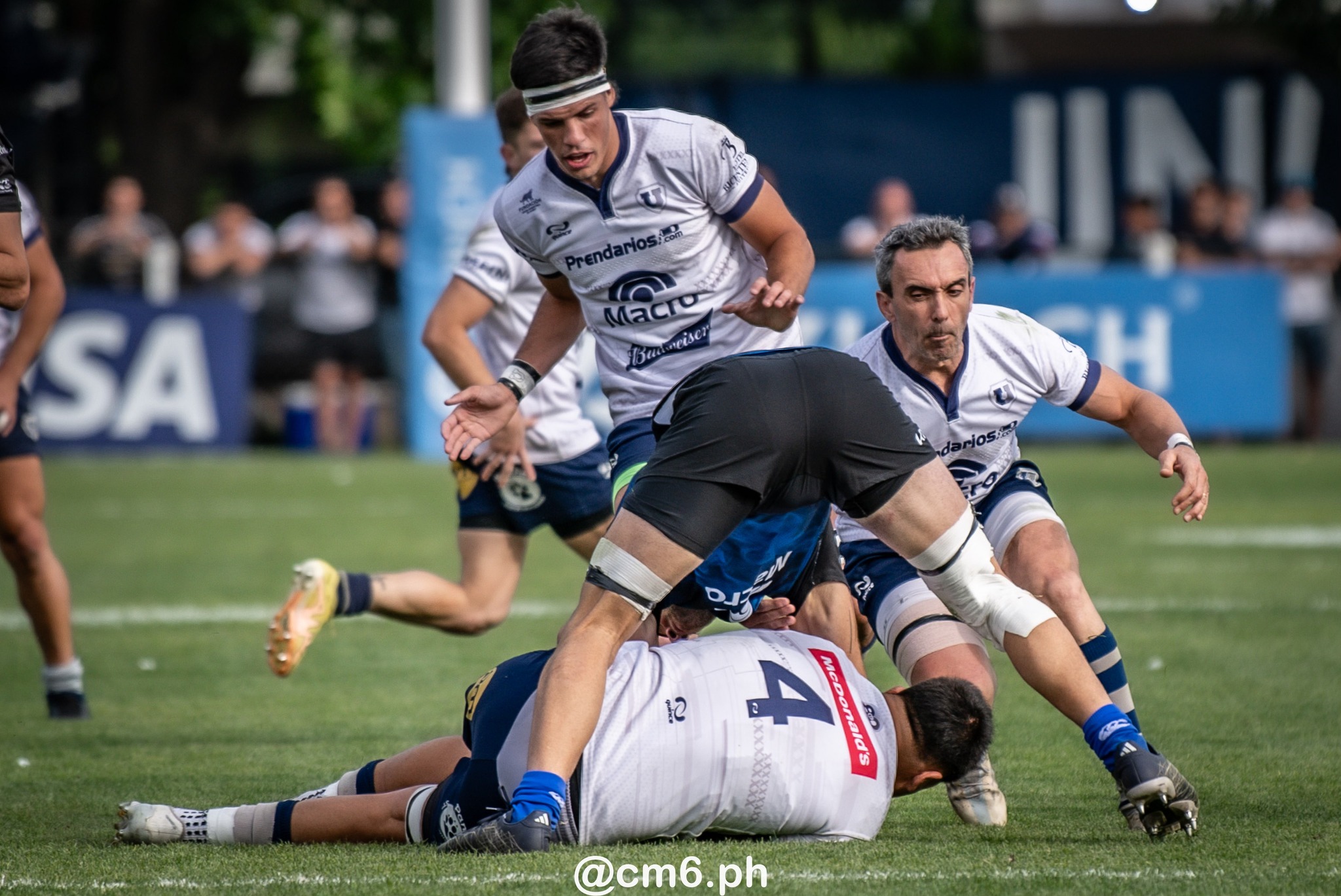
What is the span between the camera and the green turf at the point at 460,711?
426cm

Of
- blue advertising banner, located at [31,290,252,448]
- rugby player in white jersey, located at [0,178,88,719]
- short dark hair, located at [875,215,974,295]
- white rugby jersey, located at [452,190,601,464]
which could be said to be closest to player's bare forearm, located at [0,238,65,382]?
rugby player in white jersey, located at [0,178,88,719]

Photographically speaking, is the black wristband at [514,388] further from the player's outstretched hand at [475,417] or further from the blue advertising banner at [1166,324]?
the blue advertising banner at [1166,324]

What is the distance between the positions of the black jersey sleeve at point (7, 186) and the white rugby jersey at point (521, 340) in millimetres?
1708

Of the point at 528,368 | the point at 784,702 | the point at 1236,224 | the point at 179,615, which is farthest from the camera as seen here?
the point at 1236,224

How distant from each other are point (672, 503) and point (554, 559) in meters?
7.08

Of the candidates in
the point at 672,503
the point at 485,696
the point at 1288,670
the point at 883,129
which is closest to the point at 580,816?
the point at 485,696

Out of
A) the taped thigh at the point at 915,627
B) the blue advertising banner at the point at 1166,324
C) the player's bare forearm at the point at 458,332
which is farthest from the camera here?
the blue advertising banner at the point at 1166,324

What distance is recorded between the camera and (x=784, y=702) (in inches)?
170

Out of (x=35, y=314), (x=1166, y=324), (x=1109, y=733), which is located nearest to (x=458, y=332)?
(x=35, y=314)

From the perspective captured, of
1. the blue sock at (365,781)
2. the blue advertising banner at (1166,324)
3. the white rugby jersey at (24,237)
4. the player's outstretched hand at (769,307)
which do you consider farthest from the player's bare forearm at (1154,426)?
the blue advertising banner at (1166,324)

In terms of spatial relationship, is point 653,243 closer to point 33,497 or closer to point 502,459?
point 502,459

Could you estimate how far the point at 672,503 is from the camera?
14.3ft

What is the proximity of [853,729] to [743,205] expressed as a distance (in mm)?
1768

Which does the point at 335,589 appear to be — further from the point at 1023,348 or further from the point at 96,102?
the point at 96,102
